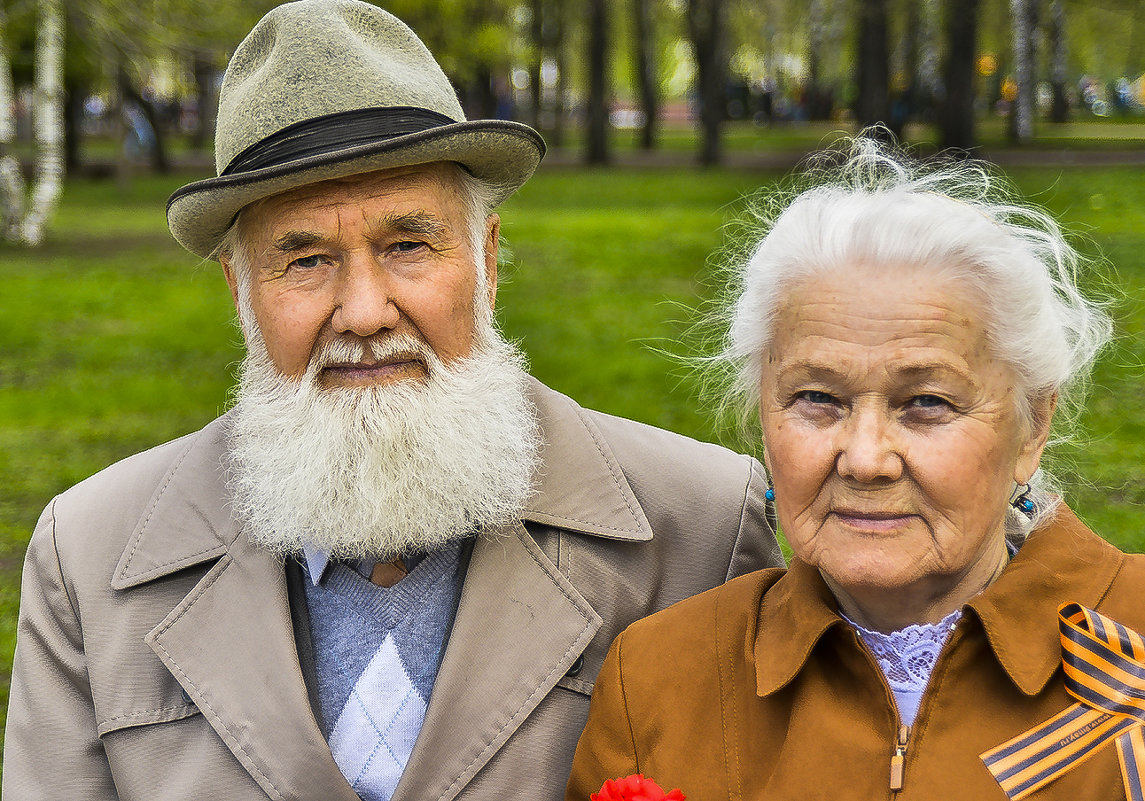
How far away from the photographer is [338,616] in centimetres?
274

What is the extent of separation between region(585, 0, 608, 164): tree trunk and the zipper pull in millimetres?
26534

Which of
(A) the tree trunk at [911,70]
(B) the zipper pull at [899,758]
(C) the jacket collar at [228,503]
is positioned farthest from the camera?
(A) the tree trunk at [911,70]

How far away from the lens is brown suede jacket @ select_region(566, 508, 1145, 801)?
79.0 inches

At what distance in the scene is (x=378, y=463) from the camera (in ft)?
9.08

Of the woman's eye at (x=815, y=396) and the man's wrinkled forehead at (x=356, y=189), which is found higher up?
the man's wrinkled forehead at (x=356, y=189)

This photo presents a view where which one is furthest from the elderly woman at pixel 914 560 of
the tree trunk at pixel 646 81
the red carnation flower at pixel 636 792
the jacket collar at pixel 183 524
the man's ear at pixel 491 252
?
the tree trunk at pixel 646 81

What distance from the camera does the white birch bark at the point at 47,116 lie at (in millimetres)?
15758

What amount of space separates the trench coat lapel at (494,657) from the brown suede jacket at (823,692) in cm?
21

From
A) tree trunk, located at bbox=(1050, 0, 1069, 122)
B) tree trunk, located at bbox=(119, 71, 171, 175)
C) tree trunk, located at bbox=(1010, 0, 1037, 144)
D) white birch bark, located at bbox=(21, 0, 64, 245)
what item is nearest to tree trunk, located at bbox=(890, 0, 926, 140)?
tree trunk, located at bbox=(1010, 0, 1037, 144)

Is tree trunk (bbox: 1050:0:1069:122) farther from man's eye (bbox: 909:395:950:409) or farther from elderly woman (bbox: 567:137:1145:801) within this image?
man's eye (bbox: 909:395:950:409)

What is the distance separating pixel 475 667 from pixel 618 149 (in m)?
35.0

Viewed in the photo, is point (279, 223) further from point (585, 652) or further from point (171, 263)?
point (171, 263)

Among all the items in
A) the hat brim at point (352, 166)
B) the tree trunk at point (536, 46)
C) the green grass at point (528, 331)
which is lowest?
the green grass at point (528, 331)

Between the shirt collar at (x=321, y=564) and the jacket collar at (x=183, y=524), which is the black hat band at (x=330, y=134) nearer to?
the jacket collar at (x=183, y=524)
